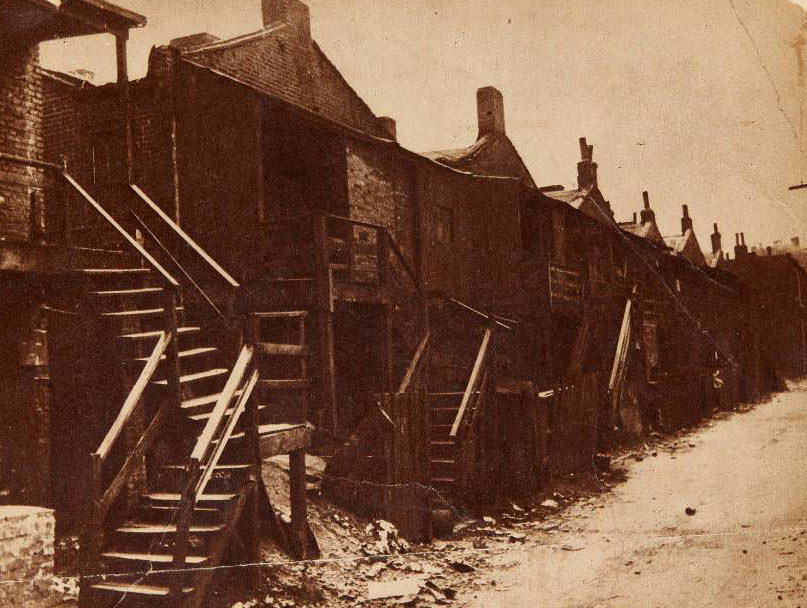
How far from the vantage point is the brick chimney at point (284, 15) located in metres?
17.4

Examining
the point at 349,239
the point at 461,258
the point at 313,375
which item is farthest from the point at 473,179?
the point at 313,375

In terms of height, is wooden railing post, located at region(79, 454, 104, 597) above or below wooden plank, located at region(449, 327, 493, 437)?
below

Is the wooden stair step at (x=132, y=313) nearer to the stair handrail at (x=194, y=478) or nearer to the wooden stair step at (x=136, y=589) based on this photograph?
the stair handrail at (x=194, y=478)

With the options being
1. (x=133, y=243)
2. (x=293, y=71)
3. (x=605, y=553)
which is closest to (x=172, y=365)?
(x=133, y=243)

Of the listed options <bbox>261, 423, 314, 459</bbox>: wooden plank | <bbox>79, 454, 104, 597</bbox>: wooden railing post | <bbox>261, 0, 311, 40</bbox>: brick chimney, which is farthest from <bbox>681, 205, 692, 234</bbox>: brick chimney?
<bbox>79, 454, 104, 597</bbox>: wooden railing post

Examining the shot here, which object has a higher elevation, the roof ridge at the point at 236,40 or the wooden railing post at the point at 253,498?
the roof ridge at the point at 236,40

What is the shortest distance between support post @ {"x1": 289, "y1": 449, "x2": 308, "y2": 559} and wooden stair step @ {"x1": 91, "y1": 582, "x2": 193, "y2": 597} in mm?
1971

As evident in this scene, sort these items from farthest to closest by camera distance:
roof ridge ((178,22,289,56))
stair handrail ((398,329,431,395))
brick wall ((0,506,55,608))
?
roof ridge ((178,22,289,56)) < stair handrail ((398,329,431,395)) < brick wall ((0,506,55,608))

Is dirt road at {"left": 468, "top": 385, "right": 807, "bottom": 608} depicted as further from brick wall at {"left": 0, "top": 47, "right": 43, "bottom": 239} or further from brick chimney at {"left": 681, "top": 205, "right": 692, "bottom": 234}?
brick chimney at {"left": 681, "top": 205, "right": 692, "bottom": 234}

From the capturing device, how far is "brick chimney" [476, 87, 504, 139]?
76.7ft

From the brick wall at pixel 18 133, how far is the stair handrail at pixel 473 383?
6738 mm

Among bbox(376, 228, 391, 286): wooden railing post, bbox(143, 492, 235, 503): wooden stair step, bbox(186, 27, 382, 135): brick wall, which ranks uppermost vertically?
bbox(186, 27, 382, 135): brick wall

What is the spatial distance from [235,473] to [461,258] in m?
11.4

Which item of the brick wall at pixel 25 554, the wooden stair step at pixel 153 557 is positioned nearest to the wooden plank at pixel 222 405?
the wooden stair step at pixel 153 557
